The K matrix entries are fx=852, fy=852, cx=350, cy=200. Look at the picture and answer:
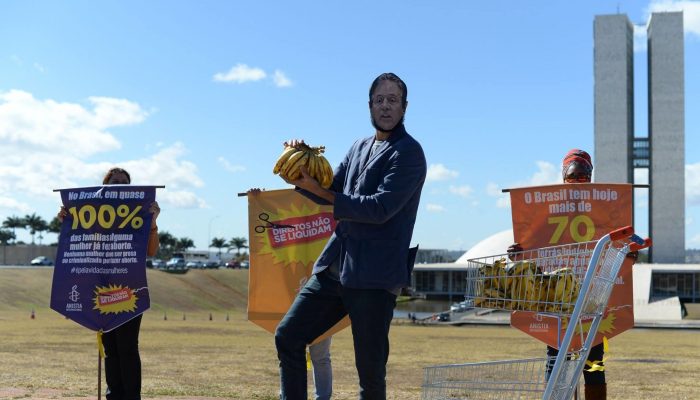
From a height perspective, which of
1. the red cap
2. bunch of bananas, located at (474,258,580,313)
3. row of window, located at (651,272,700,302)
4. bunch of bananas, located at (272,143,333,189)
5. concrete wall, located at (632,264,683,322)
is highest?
the red cap

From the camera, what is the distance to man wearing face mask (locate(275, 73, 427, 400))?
4340mm

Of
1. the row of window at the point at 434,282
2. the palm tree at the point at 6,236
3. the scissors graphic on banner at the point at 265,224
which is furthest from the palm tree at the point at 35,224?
the scissors graphic on banner at the point at 265,224

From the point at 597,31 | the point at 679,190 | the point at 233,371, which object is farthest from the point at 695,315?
the point at 233,371

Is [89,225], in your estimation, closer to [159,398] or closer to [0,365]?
[159,398]

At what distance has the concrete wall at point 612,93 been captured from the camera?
384 feet

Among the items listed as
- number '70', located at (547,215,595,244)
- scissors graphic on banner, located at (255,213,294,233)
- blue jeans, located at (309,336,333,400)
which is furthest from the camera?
scissors graphic on banner, located at (255,213,294,233)

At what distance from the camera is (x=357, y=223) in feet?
14.6

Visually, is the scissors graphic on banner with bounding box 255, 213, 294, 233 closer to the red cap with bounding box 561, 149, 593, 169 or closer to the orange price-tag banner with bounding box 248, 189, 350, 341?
the orange price-tag banner with bounding box 248, 189, 350, 341

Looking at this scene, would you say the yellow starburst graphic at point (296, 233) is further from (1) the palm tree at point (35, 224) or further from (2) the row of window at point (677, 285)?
(1) the palm tree at point (35, 224)

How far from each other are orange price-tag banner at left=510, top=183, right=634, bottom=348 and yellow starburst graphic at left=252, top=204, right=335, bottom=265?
5.99 ft

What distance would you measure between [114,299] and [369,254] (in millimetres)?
3309

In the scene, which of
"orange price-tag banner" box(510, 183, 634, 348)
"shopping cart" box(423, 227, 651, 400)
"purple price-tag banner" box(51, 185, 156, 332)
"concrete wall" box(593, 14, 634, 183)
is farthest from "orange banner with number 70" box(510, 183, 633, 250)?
"concrete wall" box(593, 14, 634, 183)

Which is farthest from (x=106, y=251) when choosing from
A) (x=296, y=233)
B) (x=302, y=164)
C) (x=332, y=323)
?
(x=302, y=164)

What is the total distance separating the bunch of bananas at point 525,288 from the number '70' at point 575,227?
7.51 feet
